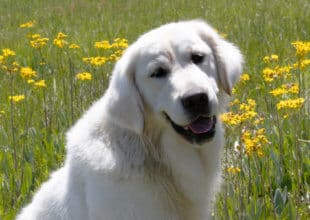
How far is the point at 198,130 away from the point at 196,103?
21cm

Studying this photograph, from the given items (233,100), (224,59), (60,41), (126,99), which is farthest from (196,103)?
(60,41)

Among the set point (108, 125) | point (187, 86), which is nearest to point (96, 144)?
point (108, 125)

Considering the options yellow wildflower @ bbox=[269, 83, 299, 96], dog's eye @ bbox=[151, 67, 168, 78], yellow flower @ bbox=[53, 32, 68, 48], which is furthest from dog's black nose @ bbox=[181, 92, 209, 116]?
yellow flower @ bbox=[53, 32, 68, 48]

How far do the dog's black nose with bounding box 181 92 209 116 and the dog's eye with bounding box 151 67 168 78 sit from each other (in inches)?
9.4

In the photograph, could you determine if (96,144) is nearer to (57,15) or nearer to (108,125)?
(108,125)

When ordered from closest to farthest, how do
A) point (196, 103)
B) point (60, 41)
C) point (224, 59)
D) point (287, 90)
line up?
point (196, 103) < point (224, 59) < point (287, 90) < point (60, 41)

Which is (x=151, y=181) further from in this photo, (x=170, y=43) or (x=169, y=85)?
(x=170, y=43)

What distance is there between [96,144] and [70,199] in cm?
33

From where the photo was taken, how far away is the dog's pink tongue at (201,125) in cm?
339

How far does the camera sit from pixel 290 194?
4.24 m

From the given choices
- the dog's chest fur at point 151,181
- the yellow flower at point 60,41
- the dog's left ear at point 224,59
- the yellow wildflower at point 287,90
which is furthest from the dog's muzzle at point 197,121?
the yellow flower at point 60,41

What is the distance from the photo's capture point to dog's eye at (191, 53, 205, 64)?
137 inches

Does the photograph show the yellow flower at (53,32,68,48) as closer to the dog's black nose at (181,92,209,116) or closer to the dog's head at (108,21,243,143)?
the dog's head at (108,21,243,143)

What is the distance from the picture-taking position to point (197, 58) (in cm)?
350
